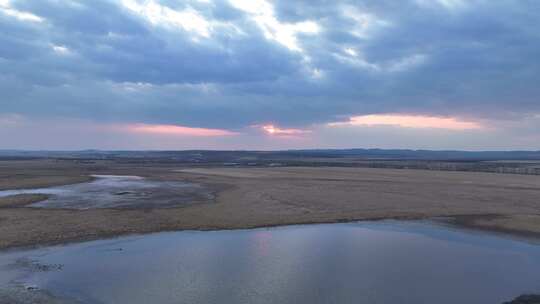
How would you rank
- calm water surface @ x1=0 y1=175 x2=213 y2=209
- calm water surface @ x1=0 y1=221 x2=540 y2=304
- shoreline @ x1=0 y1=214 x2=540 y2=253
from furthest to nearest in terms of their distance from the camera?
calm water surface @ x1=0 y1=175 x2=213 y2=209, shoreline @ x1=0 y1=214 x2=540 y2=253, calm water surface @ x1=0 y1=221 x2=540 y2=304

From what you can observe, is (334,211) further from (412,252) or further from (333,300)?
(333,300)

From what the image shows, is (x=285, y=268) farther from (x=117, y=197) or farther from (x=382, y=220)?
(x=117, y=197)

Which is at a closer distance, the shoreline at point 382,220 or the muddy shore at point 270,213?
the shoreline at point 382,220

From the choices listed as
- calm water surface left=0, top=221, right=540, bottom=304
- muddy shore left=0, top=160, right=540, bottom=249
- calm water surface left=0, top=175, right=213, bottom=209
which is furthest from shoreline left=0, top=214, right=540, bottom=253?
calm water surface left=0, top=175, right=213, bottom=209

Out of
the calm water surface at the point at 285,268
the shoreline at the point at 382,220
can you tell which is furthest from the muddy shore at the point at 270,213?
the calm water surface at the point at 285,268

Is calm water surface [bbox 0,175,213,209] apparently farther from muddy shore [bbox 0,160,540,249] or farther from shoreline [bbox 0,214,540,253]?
shoreline [bbox 0,214,540,253]

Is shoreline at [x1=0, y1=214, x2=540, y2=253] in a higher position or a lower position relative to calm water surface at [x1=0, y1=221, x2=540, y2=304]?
higher

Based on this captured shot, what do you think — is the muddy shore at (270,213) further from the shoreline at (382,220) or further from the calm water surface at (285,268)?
the calm water surface at (285,268)

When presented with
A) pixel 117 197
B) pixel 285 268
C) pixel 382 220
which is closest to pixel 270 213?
pixel 382 220
